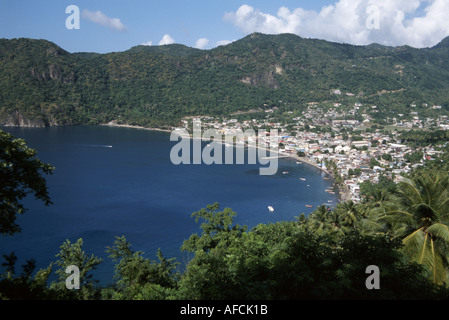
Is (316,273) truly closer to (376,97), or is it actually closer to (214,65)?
(376,97)

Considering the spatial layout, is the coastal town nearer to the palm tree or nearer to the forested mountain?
the forested mountain

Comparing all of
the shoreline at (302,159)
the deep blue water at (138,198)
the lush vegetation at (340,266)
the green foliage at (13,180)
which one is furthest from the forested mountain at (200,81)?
the lush vegetation at (340,266)

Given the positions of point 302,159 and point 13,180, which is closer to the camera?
point 13,180

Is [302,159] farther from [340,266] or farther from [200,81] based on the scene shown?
[200,81]

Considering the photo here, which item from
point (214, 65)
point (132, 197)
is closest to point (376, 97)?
point (214, 65)

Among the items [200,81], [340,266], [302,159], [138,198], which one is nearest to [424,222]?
[340,266]
